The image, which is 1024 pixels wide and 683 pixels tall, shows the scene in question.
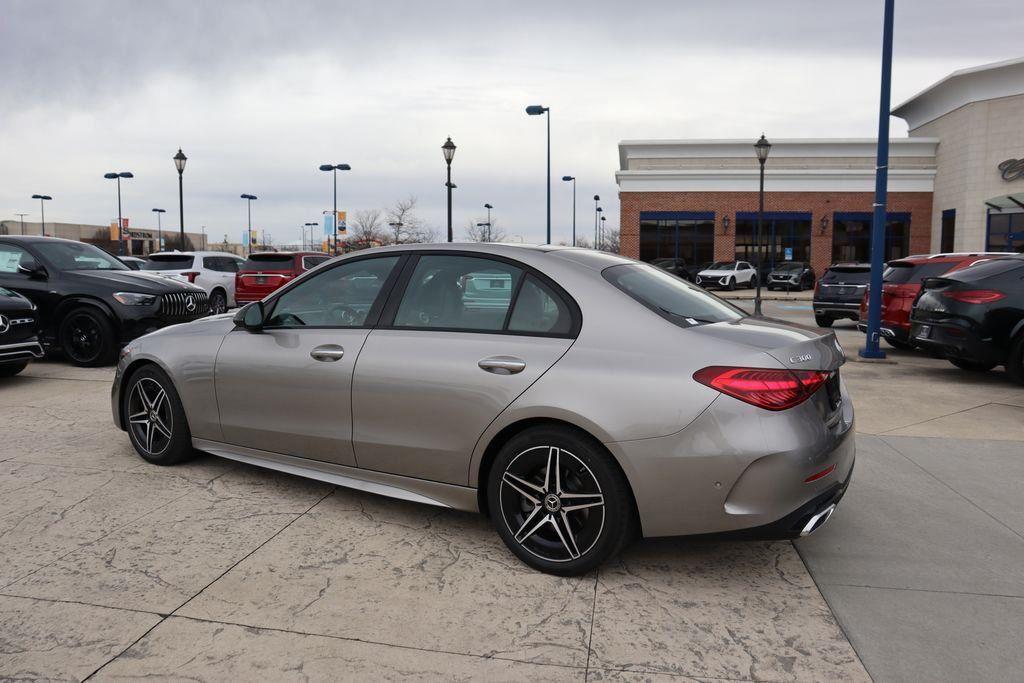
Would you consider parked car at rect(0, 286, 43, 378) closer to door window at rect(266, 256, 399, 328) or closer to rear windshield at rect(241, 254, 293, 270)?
door window at rect(266, 256, 399, 328)

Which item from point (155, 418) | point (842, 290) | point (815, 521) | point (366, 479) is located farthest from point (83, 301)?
point (842, 290)

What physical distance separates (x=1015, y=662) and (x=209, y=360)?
A: 4384 millimetres

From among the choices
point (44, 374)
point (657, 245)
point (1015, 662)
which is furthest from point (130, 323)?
point (657, 245)

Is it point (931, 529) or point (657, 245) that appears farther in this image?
point (657, 245)

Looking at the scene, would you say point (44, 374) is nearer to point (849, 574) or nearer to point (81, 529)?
point (81, 529)

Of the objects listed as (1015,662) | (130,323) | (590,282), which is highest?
(590,282)

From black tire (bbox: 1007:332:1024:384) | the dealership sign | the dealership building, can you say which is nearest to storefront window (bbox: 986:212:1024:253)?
the dealership sign

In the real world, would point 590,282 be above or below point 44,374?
above

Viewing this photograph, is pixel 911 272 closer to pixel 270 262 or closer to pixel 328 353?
pixel 328 353

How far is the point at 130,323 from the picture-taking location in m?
9.58

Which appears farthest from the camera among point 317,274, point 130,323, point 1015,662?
point 130,323

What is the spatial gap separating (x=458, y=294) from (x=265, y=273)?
507 inches

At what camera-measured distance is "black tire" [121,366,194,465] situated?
4953 mm

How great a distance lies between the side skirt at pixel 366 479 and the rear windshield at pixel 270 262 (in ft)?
38.5
